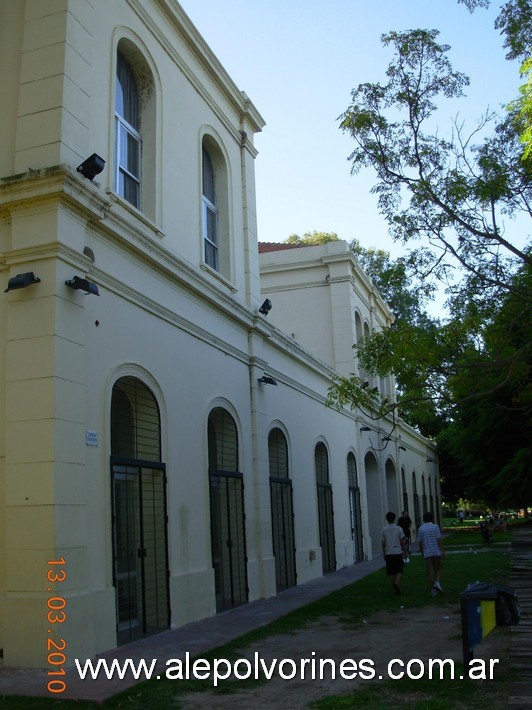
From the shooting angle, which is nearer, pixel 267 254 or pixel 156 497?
pixel 156 497

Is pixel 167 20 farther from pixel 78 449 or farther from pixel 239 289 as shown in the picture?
pixel 78 449

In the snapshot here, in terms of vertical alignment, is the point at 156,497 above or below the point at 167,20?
below

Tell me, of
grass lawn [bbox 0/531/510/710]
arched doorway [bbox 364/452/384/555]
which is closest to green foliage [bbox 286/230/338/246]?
arched doorway [bbox 364/452/384/555]

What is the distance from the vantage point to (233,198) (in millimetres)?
15219

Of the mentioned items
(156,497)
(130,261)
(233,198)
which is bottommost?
(156,497)

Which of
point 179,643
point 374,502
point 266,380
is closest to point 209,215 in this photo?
point 266,380

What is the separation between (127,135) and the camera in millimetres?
11336

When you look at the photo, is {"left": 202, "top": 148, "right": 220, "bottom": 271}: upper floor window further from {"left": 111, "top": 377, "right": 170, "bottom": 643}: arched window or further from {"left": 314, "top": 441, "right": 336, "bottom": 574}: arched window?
{"left": 314, "top": 441, "right": 336, "bottom": 574}: arched window

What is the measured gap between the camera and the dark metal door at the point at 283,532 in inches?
613

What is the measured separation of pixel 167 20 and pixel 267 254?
13546 millimetres

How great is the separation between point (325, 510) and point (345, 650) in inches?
433

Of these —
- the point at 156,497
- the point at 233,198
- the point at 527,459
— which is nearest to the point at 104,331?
the point at 156,497

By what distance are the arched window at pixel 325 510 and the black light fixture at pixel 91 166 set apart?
11917mm
